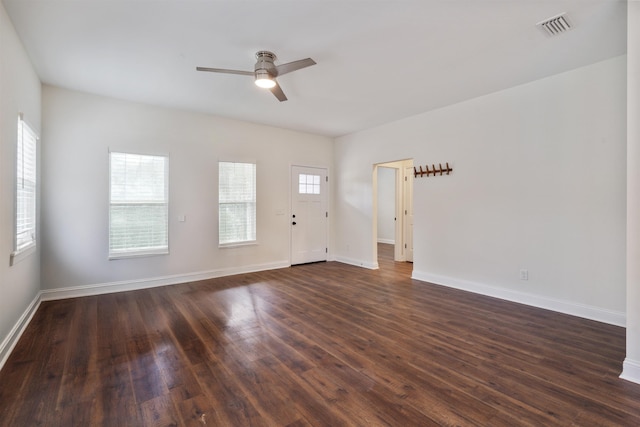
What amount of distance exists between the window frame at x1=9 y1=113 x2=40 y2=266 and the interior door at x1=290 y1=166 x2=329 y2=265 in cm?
390

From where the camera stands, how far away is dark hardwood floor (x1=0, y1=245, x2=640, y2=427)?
1.87 meters

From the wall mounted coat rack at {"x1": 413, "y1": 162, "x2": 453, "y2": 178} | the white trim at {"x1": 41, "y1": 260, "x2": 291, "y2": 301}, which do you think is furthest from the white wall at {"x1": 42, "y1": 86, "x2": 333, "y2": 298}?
the wall mounted coat rack at {"x1": 413, "y1": 162, "x2": 453, "y2": 178}

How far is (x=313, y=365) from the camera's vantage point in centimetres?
243

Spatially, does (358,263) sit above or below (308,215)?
below

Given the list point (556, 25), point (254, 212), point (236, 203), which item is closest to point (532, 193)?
point (556, 25)

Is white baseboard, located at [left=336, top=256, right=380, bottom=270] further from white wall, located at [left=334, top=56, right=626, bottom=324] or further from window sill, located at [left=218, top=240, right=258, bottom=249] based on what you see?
window sill, located at [left=218, top=240, right=258, bottom=249]

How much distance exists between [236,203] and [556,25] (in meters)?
4.88

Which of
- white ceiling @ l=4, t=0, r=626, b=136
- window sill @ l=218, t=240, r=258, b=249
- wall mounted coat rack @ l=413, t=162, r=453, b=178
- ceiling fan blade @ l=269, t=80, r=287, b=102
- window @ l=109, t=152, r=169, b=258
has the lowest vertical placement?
window sill @ l=218, t=240, r=258, b=249

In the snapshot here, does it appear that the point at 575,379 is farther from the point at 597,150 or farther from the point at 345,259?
the point at 345,259

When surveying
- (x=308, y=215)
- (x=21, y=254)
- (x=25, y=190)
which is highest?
(x=25, y=190)

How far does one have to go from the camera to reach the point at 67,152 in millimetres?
4105

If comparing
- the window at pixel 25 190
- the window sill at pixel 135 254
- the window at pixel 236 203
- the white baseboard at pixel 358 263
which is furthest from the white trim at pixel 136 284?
the white baseboard at pixel 358 263

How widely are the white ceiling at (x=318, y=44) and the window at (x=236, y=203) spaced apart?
4.92 ft

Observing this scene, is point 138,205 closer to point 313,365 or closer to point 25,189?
point 25,189
